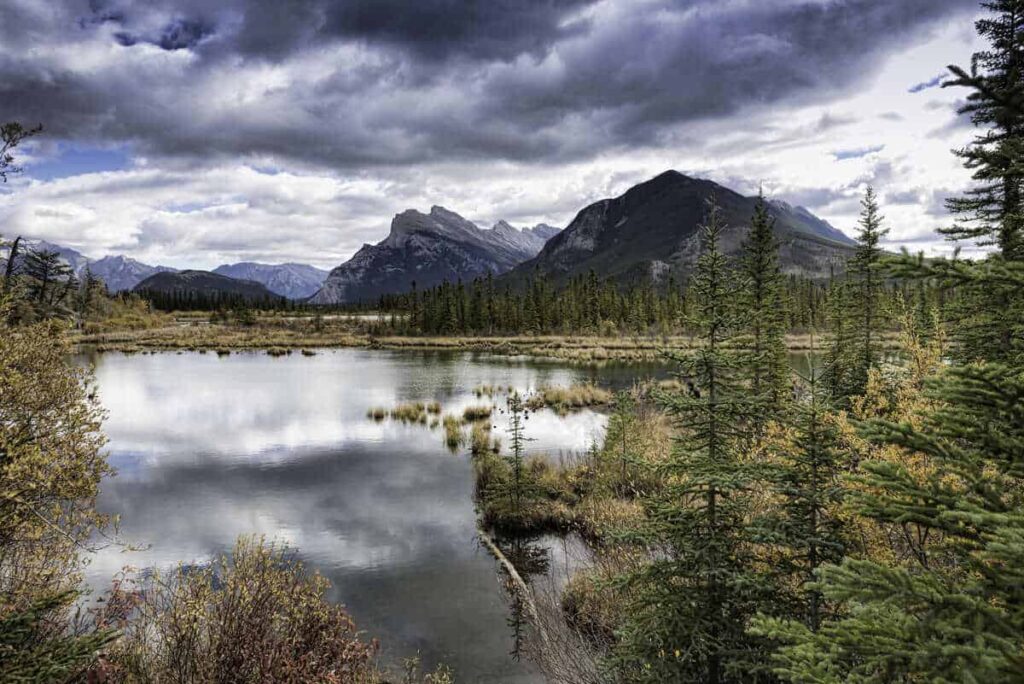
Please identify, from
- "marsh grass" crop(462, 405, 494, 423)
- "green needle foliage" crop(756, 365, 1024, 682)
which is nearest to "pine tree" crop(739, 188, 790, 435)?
"marsh grass" crop(462, 405, 494, 423)

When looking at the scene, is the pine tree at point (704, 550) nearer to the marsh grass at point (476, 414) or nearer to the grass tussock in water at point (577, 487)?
the grass tussock in water at point (577, 487)

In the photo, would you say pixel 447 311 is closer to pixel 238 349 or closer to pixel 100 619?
pixel 238 349

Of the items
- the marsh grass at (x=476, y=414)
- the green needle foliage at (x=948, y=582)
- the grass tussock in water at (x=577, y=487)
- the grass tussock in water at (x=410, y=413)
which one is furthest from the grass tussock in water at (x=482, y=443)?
the green needle foliage at (x=948, y=582)

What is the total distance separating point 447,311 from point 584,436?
9504cm

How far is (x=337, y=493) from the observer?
2491 centimetres

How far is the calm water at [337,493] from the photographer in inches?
601

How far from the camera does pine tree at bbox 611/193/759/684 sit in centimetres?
848

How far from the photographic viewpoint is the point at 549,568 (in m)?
17.2

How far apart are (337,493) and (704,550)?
19894mm

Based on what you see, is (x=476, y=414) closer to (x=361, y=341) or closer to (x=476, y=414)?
(x=476, y=414)

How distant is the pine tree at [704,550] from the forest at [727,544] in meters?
0.05

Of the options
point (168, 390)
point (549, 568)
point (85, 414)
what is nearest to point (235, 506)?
point (85, 414)

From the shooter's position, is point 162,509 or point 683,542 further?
point 162,509

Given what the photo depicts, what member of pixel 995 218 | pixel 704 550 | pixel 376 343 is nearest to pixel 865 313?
pixel 995 218
